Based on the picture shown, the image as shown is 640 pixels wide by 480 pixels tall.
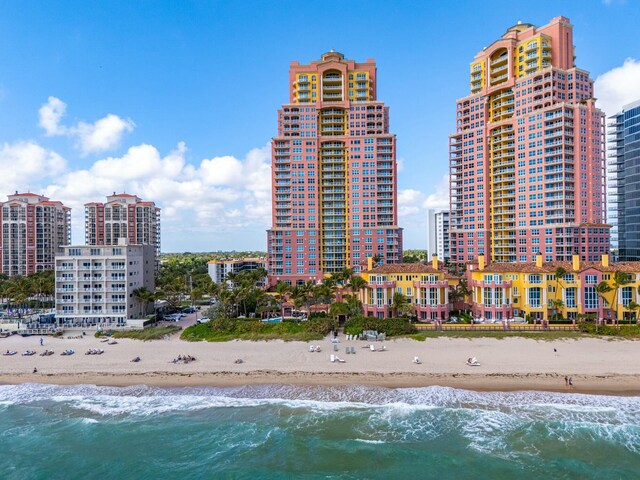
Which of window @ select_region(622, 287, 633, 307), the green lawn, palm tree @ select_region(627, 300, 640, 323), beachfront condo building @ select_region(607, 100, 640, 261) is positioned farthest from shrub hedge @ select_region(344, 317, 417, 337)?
beachfront condo building @ select_region(607, 100, 640, 261)

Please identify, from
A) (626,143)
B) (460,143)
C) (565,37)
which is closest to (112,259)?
(460,143)

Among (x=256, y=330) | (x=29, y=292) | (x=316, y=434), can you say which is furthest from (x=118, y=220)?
(x=316, y=434)

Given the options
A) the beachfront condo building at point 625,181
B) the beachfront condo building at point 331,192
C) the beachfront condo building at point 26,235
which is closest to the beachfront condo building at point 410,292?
the beachfront condo building at point 331,192

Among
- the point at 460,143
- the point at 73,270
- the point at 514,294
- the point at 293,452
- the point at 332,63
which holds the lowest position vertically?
the point at 293,452

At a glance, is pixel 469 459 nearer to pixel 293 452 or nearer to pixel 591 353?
pixel 293 452

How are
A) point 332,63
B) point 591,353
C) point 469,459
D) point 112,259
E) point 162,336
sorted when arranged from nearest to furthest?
point 469,459 < point 591,353 < point 162,336 < point 112,259 < point 332,63

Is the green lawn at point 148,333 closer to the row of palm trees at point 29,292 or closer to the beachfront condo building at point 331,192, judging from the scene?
the row of palm trees at point 29,292
